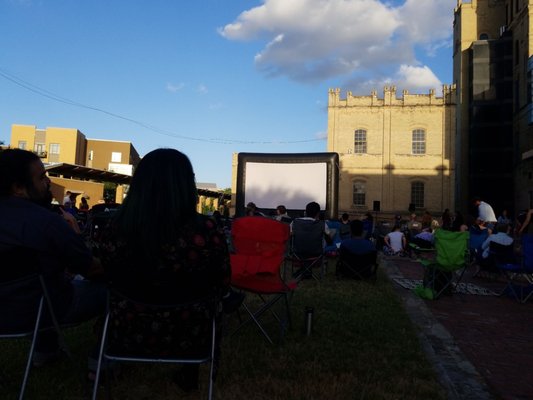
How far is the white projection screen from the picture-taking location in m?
13.7

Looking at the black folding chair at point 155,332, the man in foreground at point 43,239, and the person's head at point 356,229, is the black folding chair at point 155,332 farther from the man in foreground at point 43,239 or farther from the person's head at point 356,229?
the person's head at point 356,229

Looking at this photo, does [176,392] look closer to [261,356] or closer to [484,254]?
[261,356]

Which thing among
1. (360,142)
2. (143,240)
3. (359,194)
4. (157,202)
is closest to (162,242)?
(143,240)

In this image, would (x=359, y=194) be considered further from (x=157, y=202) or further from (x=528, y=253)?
(x=157, y=202)

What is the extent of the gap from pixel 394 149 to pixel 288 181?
20.7 metres

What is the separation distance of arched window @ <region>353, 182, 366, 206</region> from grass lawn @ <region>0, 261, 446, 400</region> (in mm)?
28810

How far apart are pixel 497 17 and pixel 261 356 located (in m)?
39.1

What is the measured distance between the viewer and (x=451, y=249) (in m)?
6.46

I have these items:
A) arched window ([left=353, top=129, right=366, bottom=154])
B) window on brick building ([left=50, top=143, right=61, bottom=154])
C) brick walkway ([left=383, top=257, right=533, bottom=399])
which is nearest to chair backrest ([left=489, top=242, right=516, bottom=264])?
A: brick walkway ([left=383, top=257, right=533, bottom=399])

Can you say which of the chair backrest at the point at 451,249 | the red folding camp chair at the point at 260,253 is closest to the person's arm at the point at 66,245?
the red folding camp chair at the point at 260,253

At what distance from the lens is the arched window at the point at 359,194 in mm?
32812

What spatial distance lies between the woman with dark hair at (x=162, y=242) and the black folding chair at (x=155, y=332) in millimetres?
17

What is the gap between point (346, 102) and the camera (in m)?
33.5

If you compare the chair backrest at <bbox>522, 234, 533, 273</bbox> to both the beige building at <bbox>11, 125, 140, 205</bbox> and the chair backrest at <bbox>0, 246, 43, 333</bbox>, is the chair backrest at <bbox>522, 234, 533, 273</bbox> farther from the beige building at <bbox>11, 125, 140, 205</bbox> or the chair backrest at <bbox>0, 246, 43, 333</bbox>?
the beige building at <bbox>11, 125, 140, 205</bbox>
